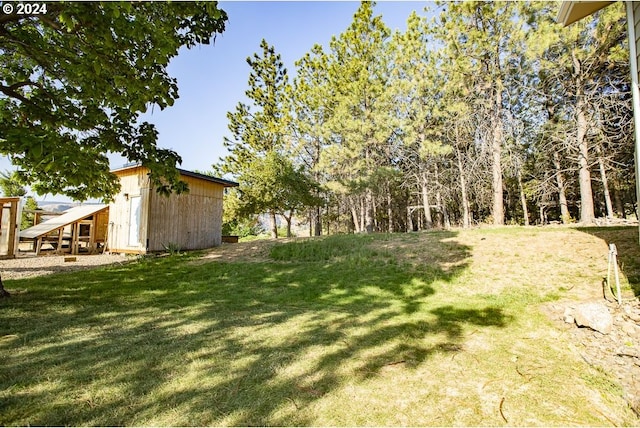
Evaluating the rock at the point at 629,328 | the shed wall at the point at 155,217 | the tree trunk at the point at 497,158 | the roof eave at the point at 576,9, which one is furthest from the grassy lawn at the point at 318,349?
the tree trunk at the point at 497,158

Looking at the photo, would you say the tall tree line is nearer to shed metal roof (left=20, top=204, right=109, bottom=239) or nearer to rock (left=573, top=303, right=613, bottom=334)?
shed metal roof (left=20, top=204, right=109, bottom=239)

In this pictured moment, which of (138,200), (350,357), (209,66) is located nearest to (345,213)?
(138,200)

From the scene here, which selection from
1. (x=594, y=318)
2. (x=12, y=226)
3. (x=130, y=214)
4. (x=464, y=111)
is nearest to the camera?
(x=594, y=318)

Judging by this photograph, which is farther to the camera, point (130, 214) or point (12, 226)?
point (130, 214)

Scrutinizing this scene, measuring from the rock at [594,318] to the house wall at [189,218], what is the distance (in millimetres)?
11516

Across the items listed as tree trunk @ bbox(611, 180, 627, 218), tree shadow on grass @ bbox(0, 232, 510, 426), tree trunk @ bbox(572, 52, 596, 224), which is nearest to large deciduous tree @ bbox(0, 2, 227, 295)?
tree shadow on grass @ bbox(0, 232, 510, 426)

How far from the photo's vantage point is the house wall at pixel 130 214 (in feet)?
36.6

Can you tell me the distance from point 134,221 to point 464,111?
15.0 meters

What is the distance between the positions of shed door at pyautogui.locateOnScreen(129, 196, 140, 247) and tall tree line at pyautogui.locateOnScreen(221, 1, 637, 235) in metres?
6.79

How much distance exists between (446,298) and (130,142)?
6.32 metres

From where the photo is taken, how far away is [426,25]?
13656mm

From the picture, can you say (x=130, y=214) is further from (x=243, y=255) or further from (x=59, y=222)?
(x=243, y=255)

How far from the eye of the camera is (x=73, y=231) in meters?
12.5

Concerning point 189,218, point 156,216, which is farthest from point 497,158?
point 156,216
